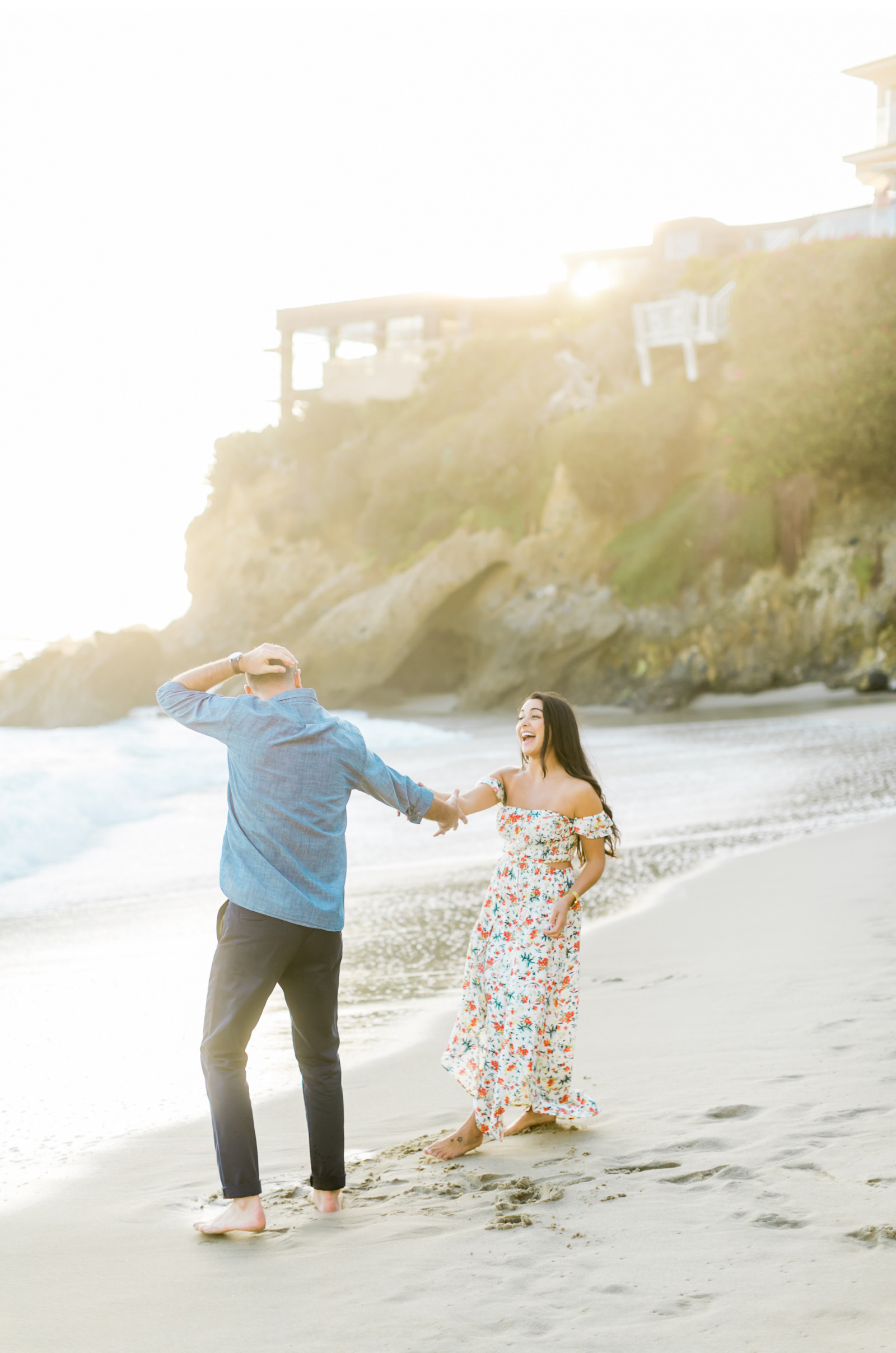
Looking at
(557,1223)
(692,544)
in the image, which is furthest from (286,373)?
(557,1223)

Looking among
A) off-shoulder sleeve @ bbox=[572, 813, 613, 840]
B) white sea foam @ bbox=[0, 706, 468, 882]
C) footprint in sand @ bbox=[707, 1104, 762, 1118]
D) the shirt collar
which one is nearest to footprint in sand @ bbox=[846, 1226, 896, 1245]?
footprint in sand @ bbox=[707, 1104, 762, 1118]

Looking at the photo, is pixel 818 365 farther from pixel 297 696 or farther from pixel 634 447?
pixel 297 696

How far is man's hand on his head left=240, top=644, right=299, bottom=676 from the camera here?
3.50m

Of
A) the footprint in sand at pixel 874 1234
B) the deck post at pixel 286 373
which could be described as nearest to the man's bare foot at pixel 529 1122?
the footprint in sand at pixel 874 1234

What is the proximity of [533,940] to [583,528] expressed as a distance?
2966 cm

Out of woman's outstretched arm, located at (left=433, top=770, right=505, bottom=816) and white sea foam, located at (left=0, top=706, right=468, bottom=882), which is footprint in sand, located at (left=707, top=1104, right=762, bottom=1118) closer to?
woman's outstretched arm, located at (left=433, top=770, right=505, bottom=816)

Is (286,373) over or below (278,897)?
over

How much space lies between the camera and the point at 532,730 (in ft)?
13.3

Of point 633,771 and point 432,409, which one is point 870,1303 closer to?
point 633,771

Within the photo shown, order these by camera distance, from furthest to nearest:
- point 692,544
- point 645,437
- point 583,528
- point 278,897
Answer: point 583,528 < point 645,437 < point 692,544 < point 278,897

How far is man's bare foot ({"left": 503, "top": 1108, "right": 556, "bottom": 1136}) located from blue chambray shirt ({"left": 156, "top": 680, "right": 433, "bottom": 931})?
110 centimetres

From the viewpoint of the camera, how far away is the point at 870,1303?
2.44 metres

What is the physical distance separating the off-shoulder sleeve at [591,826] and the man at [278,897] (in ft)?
2.46

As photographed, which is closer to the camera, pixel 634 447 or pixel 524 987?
pixel 524 987
